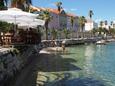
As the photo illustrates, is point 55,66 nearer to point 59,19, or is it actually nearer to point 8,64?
point 8,64

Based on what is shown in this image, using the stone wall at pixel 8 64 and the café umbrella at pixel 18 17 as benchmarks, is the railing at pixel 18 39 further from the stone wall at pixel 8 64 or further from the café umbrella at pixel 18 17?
the café umbrella at pixel 18 17

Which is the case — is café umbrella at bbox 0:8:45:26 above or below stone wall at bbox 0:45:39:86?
above

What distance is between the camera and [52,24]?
13025 centimetres

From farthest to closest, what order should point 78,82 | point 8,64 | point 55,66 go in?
point 55,66, point 78,82, point 8,64

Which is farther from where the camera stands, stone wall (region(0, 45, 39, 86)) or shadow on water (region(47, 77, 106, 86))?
shadow on water (region(47, 77, 106, 86))

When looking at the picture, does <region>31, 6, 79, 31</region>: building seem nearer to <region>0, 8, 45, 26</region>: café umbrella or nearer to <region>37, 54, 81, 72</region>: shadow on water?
<region>37, 54, 81, 72</region>: shadow on water

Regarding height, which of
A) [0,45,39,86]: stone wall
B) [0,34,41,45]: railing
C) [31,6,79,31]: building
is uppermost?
[31,6,79,31]: building

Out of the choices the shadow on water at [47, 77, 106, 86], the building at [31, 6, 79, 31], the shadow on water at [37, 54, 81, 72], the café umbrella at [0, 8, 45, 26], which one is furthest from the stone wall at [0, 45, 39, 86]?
the building at [31, 6, 79, 31]

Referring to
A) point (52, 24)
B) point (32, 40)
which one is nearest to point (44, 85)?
point (32, 40)

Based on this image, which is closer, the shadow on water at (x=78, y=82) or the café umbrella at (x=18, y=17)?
the shadow on water at (x=78, y=82)

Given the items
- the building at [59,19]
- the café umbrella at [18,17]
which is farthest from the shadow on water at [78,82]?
the building at [59,19]

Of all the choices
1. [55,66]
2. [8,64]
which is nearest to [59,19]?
[55,66]

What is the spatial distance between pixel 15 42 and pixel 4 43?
952 millimetres

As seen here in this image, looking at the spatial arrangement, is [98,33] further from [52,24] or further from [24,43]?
[24,43]
